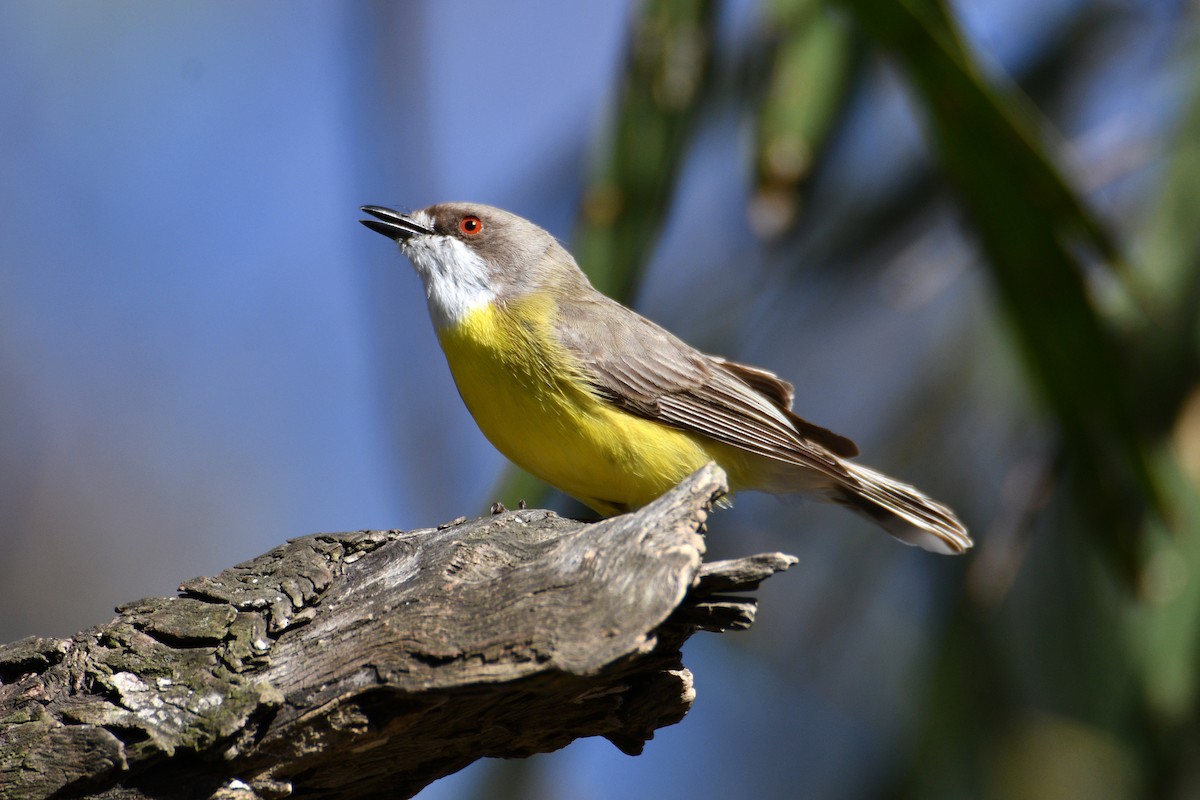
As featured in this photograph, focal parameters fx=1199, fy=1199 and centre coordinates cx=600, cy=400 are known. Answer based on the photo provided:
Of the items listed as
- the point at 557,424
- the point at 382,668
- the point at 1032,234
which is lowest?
the point at 382,668

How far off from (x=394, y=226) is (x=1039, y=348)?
2.89 m

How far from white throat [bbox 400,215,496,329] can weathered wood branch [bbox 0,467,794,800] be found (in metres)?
2.03

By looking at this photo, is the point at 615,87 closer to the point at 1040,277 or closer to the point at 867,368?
the point at 1040,277

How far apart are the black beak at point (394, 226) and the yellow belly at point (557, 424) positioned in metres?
0.90

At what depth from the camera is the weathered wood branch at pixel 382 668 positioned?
8.99 ft

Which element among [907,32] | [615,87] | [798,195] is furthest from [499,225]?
[907,32]

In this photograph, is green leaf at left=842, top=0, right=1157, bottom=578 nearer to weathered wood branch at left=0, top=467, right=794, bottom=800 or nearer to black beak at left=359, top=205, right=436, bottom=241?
weathered wood branch at left=0, top=467, right=794, bottom=800

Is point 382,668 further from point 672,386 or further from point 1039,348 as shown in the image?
point 1039,348

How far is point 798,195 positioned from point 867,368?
13.5ft

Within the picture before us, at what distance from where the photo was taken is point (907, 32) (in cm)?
401

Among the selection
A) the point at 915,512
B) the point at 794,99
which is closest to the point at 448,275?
the point at 794,99

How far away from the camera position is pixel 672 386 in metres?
4.99

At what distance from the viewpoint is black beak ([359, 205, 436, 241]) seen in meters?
5.55

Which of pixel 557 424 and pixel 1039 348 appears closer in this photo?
pixel 1039 348
